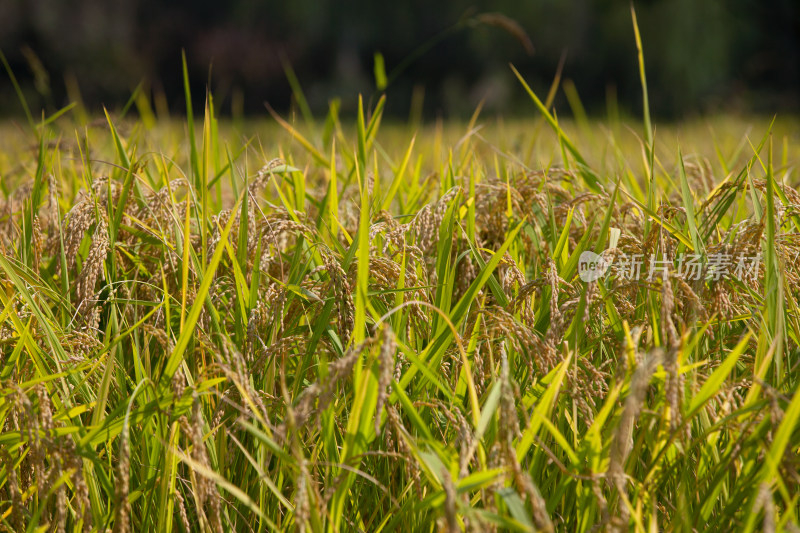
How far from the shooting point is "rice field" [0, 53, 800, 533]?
862 mm

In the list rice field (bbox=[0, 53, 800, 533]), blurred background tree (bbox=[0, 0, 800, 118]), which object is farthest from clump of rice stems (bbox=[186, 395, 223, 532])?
blurred background tree (bbox=[0, 0, 800, 118])

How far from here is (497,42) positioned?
16.5 m

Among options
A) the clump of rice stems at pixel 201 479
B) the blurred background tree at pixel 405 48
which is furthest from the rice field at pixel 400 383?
the blurred background tree at pixel 405 48

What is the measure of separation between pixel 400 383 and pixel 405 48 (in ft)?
56.5

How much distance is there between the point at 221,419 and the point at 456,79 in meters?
18.2

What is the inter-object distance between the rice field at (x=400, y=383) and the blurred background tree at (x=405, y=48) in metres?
12.9

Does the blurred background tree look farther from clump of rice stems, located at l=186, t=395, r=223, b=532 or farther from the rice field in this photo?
clump of rice stems, located at l=186, t=395, r=223, b=532

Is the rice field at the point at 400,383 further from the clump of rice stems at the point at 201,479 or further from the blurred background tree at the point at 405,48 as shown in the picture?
the blurred background tree at the point at 405,48

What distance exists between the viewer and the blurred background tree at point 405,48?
14.4 metres

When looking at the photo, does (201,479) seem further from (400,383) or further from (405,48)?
(405,48)

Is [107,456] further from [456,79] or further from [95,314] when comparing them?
[456,79]

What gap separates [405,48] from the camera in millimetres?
17234

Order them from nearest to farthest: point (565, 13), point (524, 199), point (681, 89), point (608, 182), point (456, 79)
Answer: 1. point (524, 199)
2. point (608, 182)
3. point (681, 89)
4. point (565, 13)
5. point (456, 79)

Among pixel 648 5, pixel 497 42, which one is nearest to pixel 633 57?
pixel 648 5
